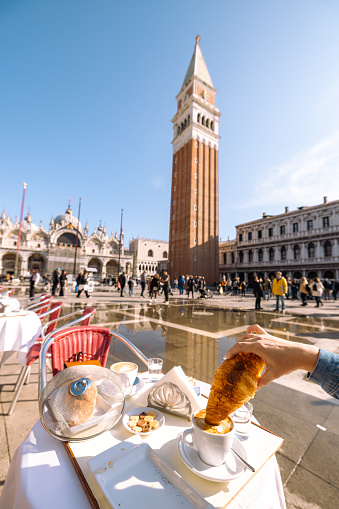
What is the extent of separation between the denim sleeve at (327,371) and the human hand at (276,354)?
0.8 inches

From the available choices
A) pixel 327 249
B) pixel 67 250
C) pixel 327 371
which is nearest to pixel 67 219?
pixel 67 250

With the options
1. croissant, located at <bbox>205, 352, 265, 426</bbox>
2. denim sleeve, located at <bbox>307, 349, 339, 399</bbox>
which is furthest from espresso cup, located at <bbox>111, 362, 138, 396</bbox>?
denim sleeve, located at <bbox>307, 349, 339, 399</bbox>

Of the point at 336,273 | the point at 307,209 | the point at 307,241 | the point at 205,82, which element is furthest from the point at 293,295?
the point at 205,82

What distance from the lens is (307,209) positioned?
2925cm

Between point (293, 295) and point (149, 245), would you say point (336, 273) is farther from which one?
point (149, 245)

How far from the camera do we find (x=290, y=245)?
1204 inches

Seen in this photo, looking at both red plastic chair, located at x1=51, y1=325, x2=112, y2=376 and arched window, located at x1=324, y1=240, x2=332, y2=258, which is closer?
red plastic chair, located at x1=51, y1=325, x2=112, y2=376

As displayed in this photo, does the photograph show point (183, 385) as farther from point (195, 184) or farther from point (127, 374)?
point (195, 184)

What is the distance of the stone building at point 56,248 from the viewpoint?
131 feet

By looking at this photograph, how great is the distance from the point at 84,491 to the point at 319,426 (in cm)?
246

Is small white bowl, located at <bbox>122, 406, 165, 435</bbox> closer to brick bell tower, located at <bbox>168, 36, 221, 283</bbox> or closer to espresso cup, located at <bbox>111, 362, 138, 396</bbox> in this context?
espresso cup, located at <bbox>111, 362, 138, 396</bbox>

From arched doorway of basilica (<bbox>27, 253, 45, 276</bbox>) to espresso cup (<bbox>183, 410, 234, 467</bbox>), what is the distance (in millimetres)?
48601

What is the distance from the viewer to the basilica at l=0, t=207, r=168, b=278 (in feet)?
131

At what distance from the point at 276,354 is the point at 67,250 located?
44.1 m
